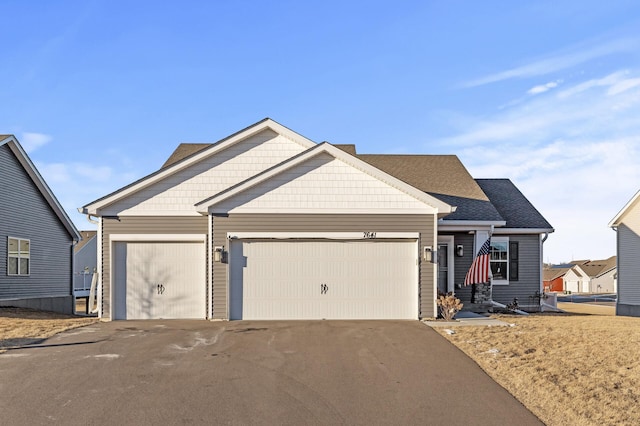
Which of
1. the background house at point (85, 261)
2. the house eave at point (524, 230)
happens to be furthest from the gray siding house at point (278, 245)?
the background house at point (85, 261)

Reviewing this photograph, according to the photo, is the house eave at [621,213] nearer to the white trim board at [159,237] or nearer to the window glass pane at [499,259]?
the window glass pane at [499,259]

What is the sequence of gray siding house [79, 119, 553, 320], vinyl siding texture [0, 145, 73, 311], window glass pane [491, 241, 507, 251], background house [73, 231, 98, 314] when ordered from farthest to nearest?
background house [73, 231, 98, 314] < vinyl siding texture [0, 145, 73, 311] < window glass pane [491, 241, 507, 251] < gray siding house [79, 119, 553, 320]

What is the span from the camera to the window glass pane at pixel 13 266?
21203 mm

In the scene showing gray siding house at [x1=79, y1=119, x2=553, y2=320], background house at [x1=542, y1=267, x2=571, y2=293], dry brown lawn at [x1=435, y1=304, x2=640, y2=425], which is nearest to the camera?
dry brown lawn at [x1=435, y1=304, x2=640, y2=425]

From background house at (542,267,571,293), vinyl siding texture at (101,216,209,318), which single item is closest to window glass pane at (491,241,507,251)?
vinyl siding texture at (101,216,209,318)

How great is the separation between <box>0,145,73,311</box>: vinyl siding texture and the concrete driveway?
1000 centimetres

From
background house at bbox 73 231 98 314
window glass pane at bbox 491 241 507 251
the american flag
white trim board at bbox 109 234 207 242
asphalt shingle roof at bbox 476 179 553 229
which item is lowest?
background house at bbox 73 231 98 314

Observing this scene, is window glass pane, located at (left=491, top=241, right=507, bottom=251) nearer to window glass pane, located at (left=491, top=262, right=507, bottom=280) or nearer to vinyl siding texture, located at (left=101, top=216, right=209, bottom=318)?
window glass pane, located at (left=491, top=262, right=507, bottom=280)

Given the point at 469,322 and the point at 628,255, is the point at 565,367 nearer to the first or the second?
the point at 469,322

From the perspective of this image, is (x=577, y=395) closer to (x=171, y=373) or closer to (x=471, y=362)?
(x=471, y=362)

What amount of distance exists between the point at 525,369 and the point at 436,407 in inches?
→ 95.8

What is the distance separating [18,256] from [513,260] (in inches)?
739

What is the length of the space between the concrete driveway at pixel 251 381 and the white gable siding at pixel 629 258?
15141mm

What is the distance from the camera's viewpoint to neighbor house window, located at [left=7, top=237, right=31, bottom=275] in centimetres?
2122
